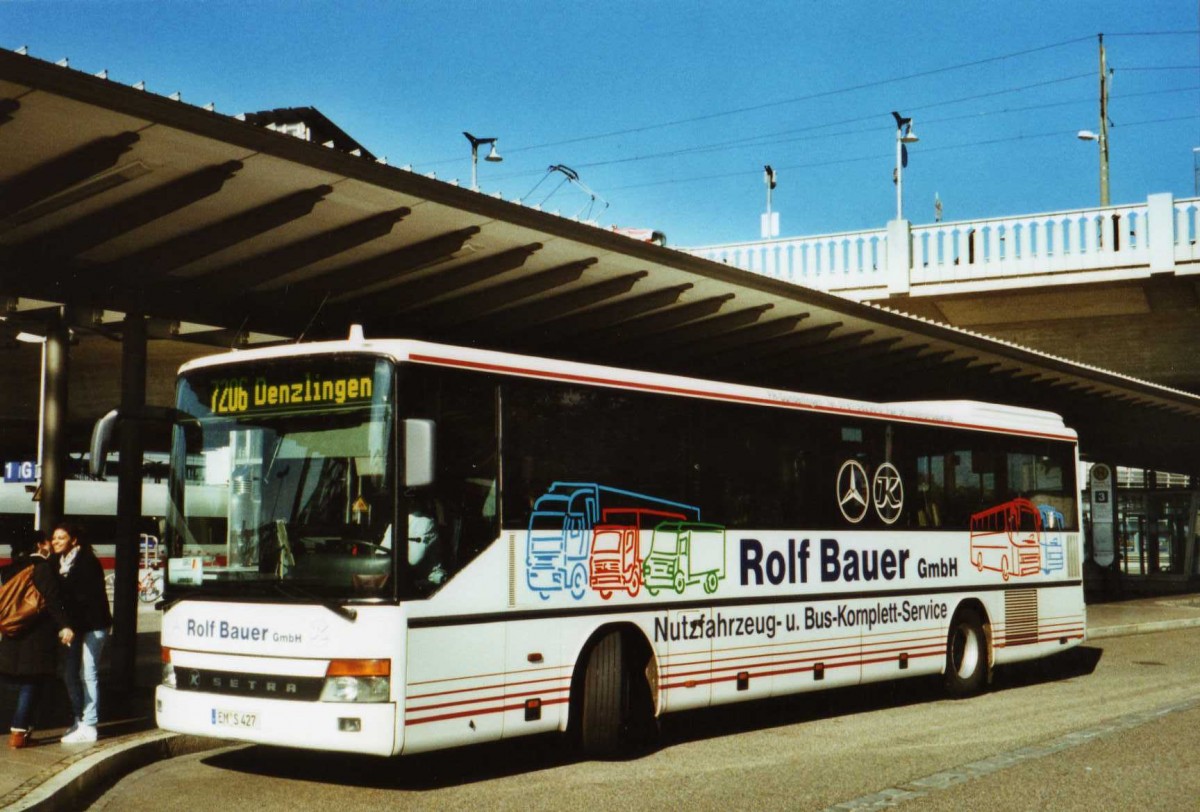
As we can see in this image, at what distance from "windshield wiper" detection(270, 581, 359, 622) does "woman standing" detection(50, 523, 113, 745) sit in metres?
2.34

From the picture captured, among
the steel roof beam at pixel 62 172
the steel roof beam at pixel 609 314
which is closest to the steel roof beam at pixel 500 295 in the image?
the steel roof beam at pixel 609 314

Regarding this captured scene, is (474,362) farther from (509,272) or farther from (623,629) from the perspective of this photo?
(509,272)

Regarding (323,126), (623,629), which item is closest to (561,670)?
(623,629)

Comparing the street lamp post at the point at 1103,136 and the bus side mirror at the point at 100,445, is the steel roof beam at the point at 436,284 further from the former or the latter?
the street lamp post at the point at 1103,136

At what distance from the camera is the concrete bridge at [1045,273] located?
25484 millimetres

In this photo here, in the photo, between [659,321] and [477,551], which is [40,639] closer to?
[477,551]

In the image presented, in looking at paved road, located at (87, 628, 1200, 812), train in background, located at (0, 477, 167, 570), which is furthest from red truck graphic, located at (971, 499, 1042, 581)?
train in background, located at (0, 477, 167, 570)

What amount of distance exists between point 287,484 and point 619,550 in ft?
8.81

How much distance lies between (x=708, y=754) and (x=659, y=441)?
2482 millimetres

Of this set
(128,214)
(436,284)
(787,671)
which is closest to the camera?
(128,214)

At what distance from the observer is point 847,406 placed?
42.3 ft

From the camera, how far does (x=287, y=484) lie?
28.2 ft

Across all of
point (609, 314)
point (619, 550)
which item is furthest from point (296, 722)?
point (609, 314)

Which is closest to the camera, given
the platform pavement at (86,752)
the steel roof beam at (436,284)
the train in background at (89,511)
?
the platform pavement at (86,752)
